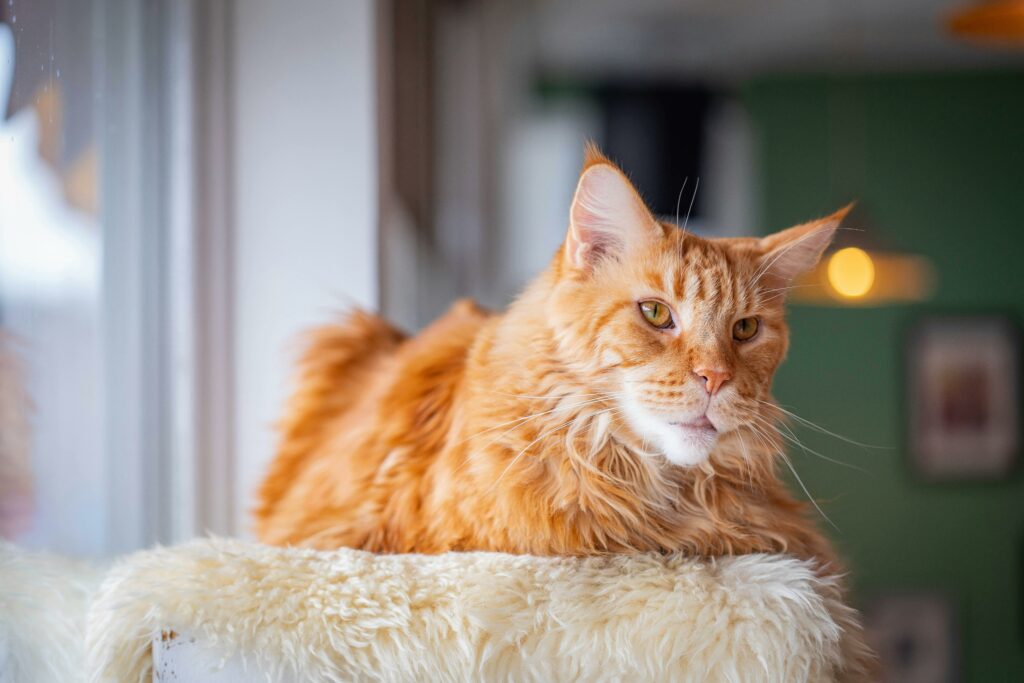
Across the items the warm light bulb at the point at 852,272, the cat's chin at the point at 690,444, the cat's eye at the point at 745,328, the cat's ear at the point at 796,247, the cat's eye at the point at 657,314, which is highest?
the warm light bulb at the point at 852,272

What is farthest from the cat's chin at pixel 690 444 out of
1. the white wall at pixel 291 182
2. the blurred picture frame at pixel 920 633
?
the blurred picture frame at pixel 920 633

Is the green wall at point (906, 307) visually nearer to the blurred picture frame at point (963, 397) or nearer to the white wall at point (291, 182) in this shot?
the blurred picture frame at point (963, 397)

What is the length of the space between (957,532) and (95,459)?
15.6ft

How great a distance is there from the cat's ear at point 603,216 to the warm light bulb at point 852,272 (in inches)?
81.6

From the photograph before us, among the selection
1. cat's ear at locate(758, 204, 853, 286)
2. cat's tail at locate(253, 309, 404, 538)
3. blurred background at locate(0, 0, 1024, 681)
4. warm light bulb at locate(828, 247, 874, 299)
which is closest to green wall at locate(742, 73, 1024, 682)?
blurred background at locate(0, 0, 1024, 681)

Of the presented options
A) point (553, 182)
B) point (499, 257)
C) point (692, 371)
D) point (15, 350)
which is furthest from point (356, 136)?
point (553, 182)

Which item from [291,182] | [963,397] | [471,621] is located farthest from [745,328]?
[963,397]

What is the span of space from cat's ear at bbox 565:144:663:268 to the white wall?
2.76ft

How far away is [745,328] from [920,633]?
4.60m

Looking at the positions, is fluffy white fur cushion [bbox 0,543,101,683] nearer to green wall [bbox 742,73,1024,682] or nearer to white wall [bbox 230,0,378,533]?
white wall [bbox 230,0,378,533]

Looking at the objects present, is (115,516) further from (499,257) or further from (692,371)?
(499,257)

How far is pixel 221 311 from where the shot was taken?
1.64 meters

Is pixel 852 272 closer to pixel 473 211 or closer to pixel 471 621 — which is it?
pixel 473 211

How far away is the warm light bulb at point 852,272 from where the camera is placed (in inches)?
108
